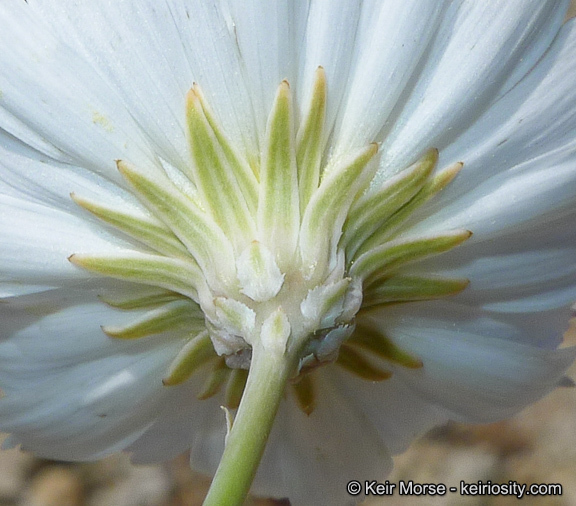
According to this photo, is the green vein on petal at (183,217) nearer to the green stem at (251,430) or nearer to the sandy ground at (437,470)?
the green stem at (251,430)

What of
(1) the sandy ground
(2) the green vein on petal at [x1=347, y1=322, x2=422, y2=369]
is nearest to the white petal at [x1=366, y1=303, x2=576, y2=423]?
(2) the green vein on petal at [x1=347, y1=322, x2=422, y2=369]

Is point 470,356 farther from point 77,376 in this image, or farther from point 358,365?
point 77,376

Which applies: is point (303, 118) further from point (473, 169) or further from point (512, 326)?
point (512, 326)

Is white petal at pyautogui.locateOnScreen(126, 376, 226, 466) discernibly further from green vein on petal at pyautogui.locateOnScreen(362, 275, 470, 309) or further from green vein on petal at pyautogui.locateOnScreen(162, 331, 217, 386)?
green vein on petal at pyautogui.locateOnScreen(362, 275, 470, 309)

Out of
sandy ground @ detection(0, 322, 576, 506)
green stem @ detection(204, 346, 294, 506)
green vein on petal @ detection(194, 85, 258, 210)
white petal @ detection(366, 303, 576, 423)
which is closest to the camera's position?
green stem @ detection(204, 346, 294, 506)

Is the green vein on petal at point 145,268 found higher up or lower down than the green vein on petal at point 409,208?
higher up

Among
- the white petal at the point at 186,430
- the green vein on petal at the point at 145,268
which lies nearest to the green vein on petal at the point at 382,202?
the green vein on petal at the point at 145,268
